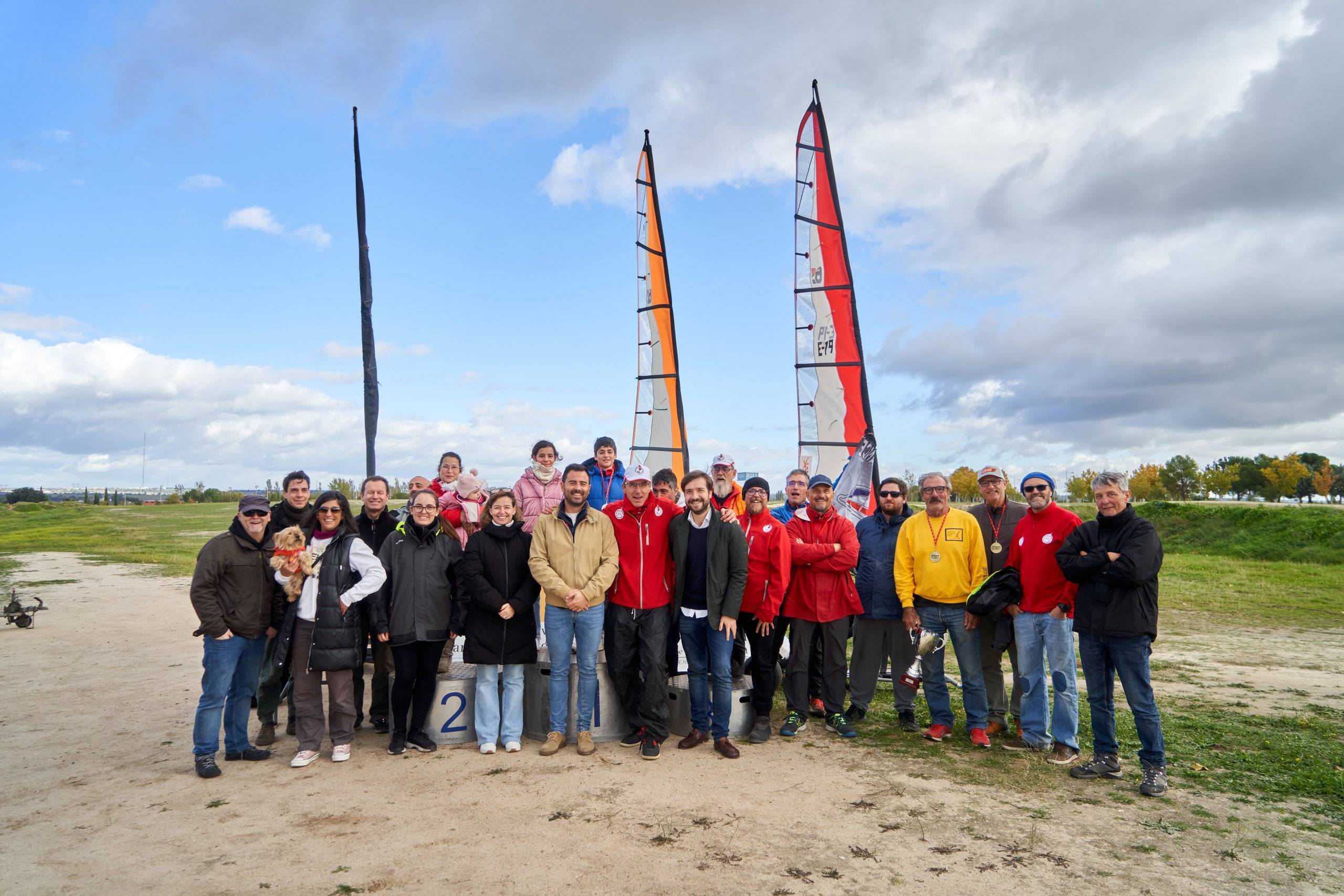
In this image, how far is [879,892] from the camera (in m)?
3.34

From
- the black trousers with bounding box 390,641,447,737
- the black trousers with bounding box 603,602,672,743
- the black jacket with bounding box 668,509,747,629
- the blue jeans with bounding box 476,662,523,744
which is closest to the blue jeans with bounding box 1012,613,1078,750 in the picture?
the black jacket with bounding box 668,509,747,629

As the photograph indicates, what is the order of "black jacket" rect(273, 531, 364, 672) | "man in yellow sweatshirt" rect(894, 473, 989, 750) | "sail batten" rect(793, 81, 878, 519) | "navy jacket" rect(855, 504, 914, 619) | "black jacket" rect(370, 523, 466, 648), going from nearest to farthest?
"black jacket" rect(273, 531, 364, 672)
"black jacket" rect(370, 523, 466, 648)
"man in yellow sweatshirt" rect(894, 473, 989, 750)
"navy jacket" rect(855, 504, 914, 619)
"sail batten" rect(793, 81, 878, 519)

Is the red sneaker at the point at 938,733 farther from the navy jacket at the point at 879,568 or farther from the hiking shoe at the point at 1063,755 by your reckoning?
the navy jacket at the point at 879,568

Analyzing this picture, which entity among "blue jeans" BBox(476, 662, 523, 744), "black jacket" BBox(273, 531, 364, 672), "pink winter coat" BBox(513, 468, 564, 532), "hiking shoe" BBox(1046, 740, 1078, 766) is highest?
"pink winter coat" BBox(513, 468, 564, 532)

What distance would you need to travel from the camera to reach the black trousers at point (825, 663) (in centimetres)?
589

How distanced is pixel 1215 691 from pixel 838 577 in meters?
4.58

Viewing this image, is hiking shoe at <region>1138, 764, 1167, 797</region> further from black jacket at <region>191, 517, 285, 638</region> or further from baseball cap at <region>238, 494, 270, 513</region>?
baseball cap at <region>238, 494, 270, 513</region>

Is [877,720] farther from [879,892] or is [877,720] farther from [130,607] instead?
[130,607]

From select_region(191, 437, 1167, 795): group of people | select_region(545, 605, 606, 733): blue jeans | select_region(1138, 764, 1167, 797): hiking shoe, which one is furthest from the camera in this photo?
select_region(545, 605, 606, 733): blue jeans

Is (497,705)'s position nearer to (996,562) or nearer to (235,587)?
(235,587)

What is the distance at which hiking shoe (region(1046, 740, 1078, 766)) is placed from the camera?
5.14m

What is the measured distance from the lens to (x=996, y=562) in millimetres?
5805

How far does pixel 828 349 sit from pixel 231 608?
656cm

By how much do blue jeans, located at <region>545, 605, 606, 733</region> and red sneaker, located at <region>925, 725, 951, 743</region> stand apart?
8.49 feet
